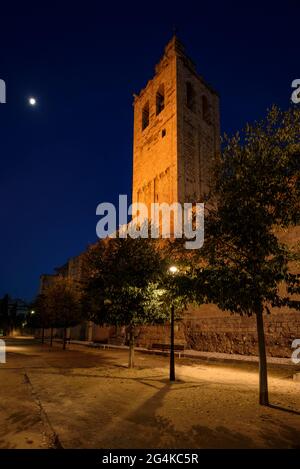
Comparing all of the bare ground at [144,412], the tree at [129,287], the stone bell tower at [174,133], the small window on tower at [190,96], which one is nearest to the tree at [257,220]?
the bare ground at [144,412]

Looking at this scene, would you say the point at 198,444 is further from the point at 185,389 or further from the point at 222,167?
the point at 222,167

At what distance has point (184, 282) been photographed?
27.1ft

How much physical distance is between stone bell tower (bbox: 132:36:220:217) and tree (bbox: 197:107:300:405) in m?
23.6

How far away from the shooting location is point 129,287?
514 inches

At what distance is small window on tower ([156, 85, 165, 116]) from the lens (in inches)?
1549

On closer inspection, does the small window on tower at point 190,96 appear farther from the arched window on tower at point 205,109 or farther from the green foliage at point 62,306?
the green foliage at point 62,306

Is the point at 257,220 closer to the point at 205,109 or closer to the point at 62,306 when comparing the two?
the point at 62,306

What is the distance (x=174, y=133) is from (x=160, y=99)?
26.5 feet

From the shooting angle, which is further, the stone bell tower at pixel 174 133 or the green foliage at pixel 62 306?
the stone bell tower at pixel 174 133

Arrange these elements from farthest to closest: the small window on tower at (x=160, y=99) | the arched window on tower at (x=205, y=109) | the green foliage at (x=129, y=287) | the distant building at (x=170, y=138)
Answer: the arched window on tower at (x=205, y=109)
the small window on tower at (x=160, y=99)
the distant building at (x=170, y=138)
the green foliage at (x=129, y=287)

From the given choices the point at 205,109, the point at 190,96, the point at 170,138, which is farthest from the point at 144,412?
the point at 205,109

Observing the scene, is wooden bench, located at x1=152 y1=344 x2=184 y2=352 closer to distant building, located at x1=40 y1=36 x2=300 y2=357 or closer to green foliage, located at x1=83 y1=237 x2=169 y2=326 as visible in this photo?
distant building, located at x1=40 y1=36 x2=300 y2=357

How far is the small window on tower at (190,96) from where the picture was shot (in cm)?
3810
